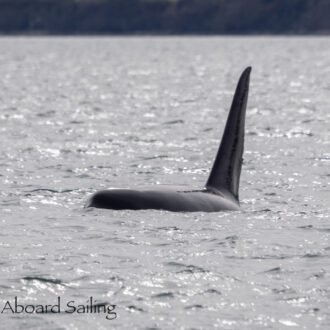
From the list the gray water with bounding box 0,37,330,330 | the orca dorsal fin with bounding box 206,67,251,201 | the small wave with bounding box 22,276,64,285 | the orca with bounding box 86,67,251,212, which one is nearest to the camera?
the gray water with bounding box 0,37,330,330

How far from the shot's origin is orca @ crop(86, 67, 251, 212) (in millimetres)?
21859

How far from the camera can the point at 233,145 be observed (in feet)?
72.7

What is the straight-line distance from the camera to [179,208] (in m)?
21.9

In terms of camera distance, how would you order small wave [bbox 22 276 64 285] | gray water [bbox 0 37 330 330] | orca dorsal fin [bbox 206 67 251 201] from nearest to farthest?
gray water [bbox 0 37 330 330] < small wave [bbox 22 276 64 285] < orca dorsal fin [bbox 206 67 251 201]

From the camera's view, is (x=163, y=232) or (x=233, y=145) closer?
(x=163, y=232)

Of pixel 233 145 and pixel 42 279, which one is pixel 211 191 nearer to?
pixel 233 145

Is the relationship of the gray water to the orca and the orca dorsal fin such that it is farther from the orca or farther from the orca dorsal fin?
the orca dorsal fin

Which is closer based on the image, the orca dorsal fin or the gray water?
the gray water

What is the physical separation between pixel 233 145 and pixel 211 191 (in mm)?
1059

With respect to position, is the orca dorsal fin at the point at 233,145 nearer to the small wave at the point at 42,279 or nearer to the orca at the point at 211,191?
the orca at the point at 211,191

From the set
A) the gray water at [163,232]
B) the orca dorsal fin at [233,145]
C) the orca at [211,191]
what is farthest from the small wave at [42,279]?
the orca dorsal fin at [233,145]

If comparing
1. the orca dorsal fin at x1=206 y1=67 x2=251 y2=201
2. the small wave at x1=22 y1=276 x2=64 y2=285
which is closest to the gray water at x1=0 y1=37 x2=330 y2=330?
the small wave at x1=22 y1=276 x2=64 y2=285

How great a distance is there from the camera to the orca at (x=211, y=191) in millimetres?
21859

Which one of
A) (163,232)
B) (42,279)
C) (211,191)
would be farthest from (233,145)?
(42,279)
